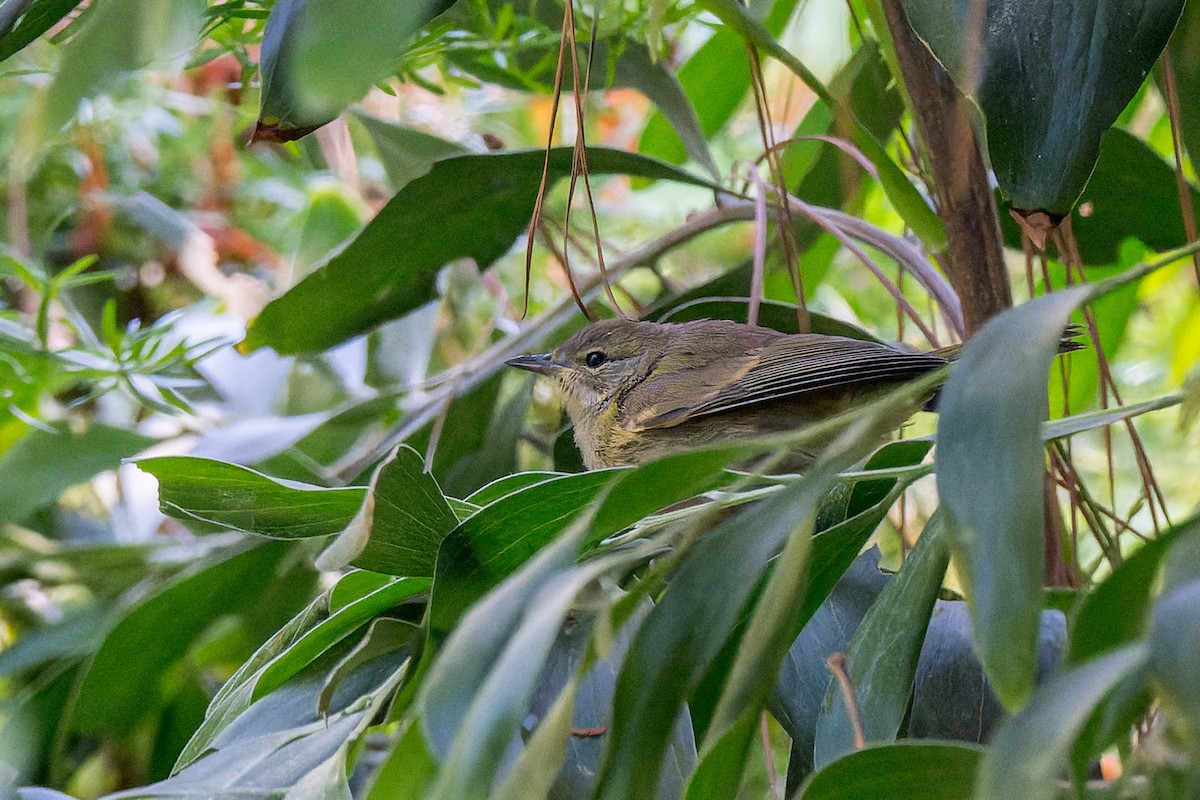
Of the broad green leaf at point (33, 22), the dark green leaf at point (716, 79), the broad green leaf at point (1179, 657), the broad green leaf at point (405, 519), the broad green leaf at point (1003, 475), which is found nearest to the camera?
the broad green leaf at point (1179, 657)

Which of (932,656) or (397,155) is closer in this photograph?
(932,656)

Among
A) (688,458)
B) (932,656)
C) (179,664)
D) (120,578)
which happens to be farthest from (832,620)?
(120,578)

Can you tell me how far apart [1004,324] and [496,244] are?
1.19m

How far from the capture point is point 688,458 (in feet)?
2.86

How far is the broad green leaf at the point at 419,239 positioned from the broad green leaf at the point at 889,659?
93 cm

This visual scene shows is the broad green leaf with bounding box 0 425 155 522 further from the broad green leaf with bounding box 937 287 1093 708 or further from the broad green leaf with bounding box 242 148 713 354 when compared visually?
the broad green leaf with bounding box 937 287 1093 708

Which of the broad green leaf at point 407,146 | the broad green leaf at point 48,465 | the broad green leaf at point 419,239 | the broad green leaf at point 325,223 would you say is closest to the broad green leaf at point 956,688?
the broad green leaf at point 419,239

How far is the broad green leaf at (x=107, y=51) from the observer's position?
676 mm

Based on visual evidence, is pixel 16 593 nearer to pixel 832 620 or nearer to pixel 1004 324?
pixel 832 620

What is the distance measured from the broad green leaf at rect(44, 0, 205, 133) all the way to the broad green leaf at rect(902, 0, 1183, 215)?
2.15 ft

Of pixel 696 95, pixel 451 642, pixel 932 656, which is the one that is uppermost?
pixel 696 95

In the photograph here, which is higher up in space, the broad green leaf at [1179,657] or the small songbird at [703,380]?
the broad green leaf at [1179,657]

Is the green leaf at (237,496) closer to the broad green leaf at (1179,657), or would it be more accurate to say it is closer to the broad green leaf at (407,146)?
the broad green leaf at (1179,657)

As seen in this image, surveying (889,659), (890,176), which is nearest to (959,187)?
(890,176)
